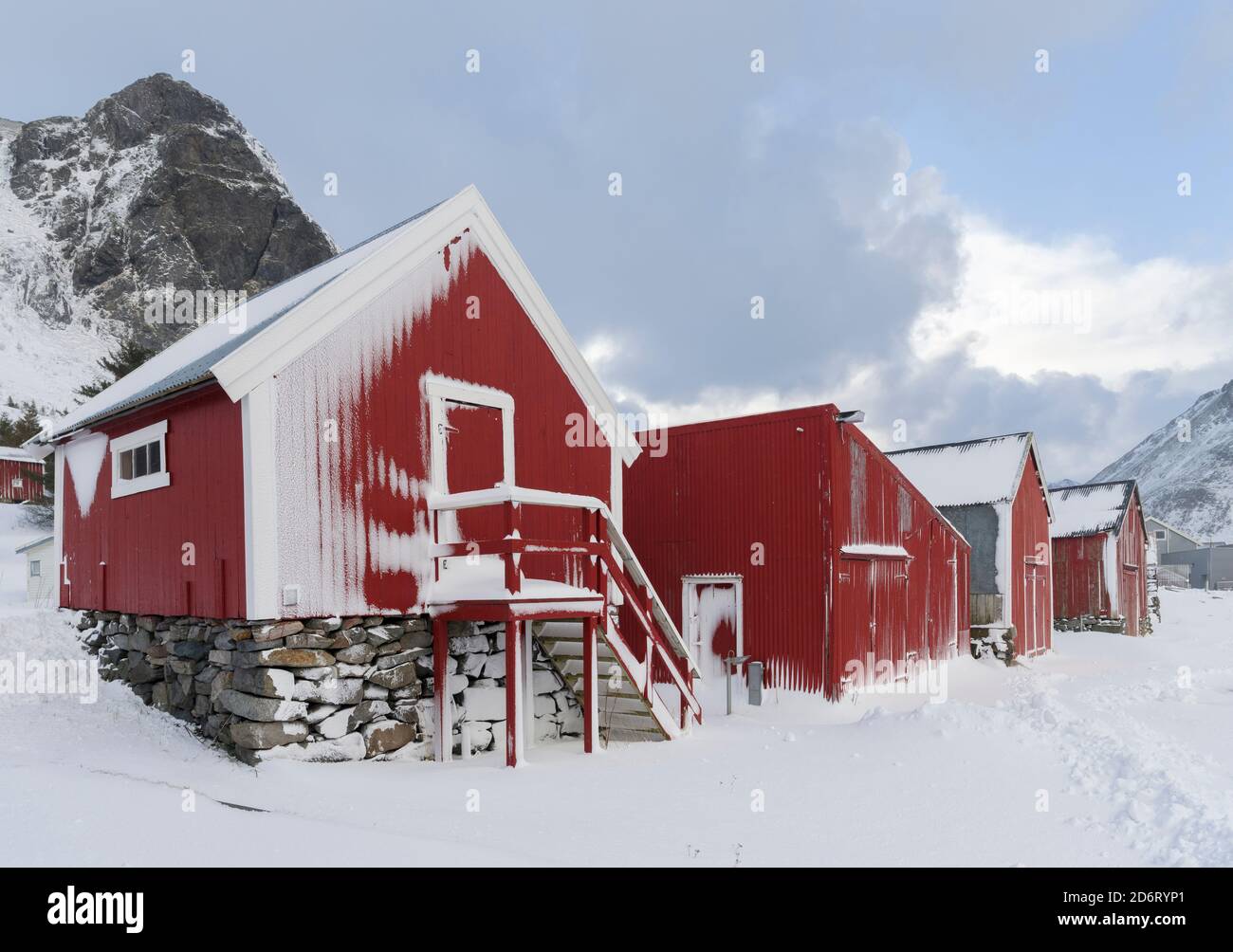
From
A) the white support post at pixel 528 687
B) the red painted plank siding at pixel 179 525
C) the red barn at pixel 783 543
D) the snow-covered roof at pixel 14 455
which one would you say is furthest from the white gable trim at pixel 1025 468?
the snow-covered roof at pixel 14 455

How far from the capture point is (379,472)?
36.0ft

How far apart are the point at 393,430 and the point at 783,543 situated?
27.0 feet

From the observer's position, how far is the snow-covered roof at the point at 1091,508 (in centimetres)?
3394

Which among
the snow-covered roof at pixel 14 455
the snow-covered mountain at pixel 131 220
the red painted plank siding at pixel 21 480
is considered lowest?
the red painted plank siding at pixel 21 480

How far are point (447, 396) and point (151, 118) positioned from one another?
86.1m

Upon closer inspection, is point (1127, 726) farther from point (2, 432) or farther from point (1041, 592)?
point (2, 432)

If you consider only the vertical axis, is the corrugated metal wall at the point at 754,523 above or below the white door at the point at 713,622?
above

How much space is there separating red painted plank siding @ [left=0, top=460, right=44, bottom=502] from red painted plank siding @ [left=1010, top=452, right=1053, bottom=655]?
38.2m

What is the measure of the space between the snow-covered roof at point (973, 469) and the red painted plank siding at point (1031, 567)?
1.62 ft

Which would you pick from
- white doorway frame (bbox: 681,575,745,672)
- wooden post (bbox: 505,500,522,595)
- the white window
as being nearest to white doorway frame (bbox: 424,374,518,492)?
wooden post (bbox: 505,500,522,595)

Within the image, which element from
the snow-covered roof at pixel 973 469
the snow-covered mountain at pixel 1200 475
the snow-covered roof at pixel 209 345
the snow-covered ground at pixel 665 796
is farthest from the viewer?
the snow-covered mountain at pixel 1200 475

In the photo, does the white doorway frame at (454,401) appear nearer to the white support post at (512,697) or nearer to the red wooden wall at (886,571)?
the white support post at (512,697)

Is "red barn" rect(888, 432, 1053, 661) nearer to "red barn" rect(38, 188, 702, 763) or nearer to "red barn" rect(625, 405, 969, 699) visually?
"red barn" rect(625, 405, 969, 699)
